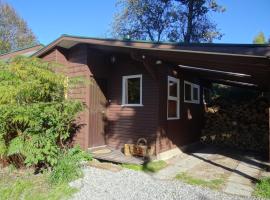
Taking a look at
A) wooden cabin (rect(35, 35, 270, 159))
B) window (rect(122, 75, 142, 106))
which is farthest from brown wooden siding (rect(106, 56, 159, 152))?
window (rect(122, 75, 142, 106))

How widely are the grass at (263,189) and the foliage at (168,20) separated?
18057 mm

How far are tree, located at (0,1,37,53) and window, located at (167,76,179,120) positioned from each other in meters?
26.1

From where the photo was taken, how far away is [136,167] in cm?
648

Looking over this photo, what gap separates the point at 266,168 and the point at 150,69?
13.2 ft

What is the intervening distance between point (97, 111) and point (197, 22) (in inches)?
693

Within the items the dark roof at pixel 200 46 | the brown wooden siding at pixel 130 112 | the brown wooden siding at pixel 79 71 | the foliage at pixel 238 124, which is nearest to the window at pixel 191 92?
the foliage at pixel 238 124

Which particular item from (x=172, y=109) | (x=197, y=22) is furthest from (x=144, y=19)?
(x=172, y=109)

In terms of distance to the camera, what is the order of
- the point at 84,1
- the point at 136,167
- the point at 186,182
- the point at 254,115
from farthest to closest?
the point at 84,1 < the point at 254,115 < the point at 136,167 < the point at 186,182

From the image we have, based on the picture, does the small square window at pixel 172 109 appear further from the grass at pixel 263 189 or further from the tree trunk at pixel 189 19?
the tree trunk at pixel 189 19

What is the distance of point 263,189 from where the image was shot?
16.5 feet

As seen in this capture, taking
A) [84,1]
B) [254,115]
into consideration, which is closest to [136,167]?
[254,115]

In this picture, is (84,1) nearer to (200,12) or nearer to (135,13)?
(135,13)

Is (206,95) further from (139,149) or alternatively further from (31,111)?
(31,111)

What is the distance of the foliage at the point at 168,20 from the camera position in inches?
880
